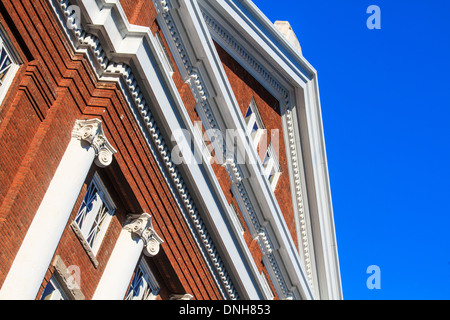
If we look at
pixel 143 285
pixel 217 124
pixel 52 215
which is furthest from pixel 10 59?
pixel 217 124

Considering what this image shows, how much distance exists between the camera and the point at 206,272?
2092 centimetres

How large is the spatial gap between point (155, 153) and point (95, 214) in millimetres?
2235

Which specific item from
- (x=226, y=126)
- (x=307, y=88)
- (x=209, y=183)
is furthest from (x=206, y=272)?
(x=307, y=88)

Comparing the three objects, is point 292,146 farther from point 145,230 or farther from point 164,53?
point 145,230

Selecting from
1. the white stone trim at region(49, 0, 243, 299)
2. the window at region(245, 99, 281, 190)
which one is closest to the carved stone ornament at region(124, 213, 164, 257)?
the white stone trim at region(49, 0, 243, 299)

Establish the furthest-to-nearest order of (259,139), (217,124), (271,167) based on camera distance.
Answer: (271,167) < (259,139) < (217,124)

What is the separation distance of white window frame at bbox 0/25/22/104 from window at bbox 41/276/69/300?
155 inches

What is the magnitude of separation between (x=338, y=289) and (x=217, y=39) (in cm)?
1056

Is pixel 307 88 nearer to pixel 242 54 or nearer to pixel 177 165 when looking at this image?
pixel 242 54

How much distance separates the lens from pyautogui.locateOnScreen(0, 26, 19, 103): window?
584 inches

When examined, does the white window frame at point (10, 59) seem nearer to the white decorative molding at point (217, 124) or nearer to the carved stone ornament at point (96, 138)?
the carved stone ornament at point (96, 138)

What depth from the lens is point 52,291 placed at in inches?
639

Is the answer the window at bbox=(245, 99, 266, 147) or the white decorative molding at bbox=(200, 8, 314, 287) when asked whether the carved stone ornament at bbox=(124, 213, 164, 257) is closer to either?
the window at bbox=(245, 99, 266, 147)

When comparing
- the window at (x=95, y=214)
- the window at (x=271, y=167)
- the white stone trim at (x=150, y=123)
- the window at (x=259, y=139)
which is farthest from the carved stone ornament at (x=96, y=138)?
the window at (x=271, y=167)
